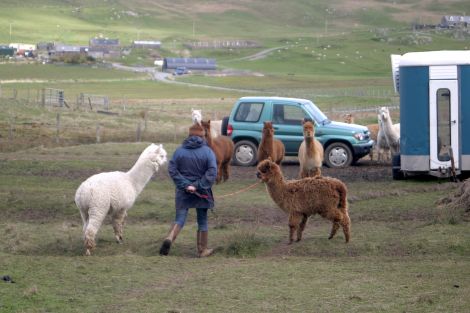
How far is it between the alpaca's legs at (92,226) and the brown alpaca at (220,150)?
22.5 feet

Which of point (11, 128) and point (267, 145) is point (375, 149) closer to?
point (267, 145)

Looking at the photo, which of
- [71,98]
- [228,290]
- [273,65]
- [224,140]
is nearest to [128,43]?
[273,65]

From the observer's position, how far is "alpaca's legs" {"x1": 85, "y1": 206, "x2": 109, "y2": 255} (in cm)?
1180

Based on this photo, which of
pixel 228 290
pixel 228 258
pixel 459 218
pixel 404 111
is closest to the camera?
pixel 228 290

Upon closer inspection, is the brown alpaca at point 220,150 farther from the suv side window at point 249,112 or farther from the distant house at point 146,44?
the distant house at point 146,44

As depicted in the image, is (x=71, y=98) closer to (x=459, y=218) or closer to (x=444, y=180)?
(x=444, y=180)

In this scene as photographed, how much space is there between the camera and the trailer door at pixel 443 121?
18.1 meters

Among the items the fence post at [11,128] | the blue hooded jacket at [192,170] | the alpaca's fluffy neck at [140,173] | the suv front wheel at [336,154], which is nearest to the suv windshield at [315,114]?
the suv front wheel at [336,154]

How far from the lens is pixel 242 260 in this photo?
37.7 feet

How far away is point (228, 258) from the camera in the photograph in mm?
11719

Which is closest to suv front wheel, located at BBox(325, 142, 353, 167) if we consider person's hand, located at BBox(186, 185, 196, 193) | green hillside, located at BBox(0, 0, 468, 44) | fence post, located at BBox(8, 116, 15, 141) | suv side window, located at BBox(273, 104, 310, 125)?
suv side window, located at BBox(273, 104, 310, 125)

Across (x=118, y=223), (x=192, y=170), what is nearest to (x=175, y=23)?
(x=118, y=223)

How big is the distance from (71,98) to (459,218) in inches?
1952

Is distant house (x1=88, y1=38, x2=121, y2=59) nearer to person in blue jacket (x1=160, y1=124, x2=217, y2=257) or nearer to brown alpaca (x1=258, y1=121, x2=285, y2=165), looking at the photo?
brown alpaca (x1=258, y1=121, x2=285, y2=165)
